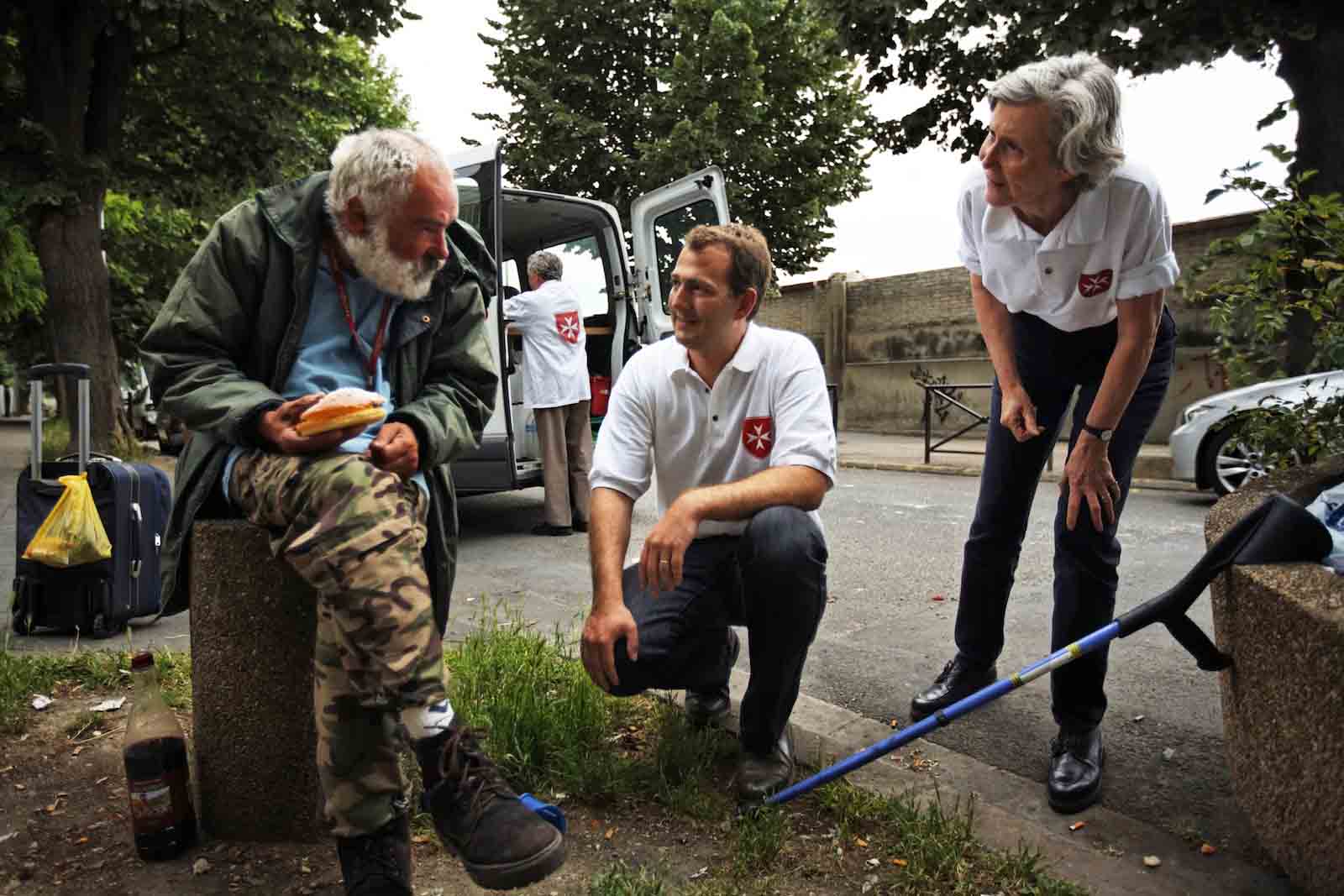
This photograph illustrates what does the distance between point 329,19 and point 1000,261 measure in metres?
10.5

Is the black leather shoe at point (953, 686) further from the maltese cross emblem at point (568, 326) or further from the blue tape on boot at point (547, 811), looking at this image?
the maltese cross emblem at point (568, 326)

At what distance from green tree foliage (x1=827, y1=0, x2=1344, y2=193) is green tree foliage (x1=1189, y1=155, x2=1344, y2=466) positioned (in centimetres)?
447

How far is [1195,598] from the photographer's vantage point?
215cm

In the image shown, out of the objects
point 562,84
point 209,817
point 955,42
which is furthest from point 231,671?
point 562,84

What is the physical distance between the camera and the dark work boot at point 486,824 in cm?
184

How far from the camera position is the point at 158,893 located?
206 cm

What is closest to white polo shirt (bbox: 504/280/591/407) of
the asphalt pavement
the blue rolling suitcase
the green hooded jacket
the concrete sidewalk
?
the asphalt pavement

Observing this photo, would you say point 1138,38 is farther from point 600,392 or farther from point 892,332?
point 892,332

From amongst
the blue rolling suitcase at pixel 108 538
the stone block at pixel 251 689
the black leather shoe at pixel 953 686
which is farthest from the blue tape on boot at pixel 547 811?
the blue rolling suitcase at pixel 108 538

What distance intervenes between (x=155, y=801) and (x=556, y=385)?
4.84 m

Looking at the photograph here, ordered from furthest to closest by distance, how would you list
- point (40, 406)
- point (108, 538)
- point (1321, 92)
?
point (1321, 92) < point (40, 406) < point (108, 538)

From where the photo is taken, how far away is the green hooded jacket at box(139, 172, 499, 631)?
2156 millimetres

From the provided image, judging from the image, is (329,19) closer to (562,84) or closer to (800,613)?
(562,84)

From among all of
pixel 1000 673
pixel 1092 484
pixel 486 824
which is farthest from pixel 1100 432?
pixel 486 824
